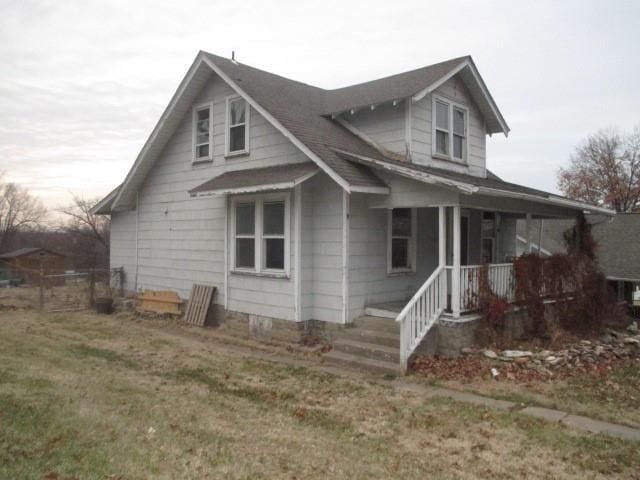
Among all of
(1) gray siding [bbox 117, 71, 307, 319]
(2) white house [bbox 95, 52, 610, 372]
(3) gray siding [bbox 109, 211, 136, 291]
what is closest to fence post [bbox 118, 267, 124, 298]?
(3) gray siding [bbox 109, 211, 136, 291]

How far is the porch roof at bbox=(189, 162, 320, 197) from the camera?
1012 cm

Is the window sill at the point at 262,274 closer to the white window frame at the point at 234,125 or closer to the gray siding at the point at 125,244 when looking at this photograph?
the white window frame at the point at 234,125

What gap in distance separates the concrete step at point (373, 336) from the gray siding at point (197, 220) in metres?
1.44

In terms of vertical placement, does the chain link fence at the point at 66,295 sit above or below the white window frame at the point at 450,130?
below

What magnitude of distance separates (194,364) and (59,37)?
951 cm

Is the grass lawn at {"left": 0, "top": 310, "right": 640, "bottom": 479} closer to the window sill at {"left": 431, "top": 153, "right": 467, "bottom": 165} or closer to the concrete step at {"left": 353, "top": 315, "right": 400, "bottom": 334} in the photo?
the concrete step at {"left": 353, "top": 315, "right": 400, "bottom": 334}

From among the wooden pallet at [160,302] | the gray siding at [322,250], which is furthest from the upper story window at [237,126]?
the wooden pallet at [160,302]

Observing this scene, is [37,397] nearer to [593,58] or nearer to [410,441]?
[410,441]

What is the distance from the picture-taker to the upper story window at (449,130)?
1312 cm

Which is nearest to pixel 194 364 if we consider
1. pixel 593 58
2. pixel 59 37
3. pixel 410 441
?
pixel 410 441

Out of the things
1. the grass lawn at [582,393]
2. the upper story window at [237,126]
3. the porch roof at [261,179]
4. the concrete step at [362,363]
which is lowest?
the grass lawn at [582,393]

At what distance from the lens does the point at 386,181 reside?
10.5 meters

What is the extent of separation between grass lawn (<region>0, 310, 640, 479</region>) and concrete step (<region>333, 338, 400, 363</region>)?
43.1 inches

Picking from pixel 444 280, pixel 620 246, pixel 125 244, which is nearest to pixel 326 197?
pixel 444 280
